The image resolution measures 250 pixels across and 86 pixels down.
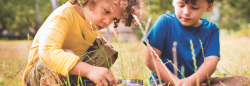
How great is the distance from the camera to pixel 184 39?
5.32ft

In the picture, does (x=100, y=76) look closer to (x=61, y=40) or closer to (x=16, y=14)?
(x=61, y=40)

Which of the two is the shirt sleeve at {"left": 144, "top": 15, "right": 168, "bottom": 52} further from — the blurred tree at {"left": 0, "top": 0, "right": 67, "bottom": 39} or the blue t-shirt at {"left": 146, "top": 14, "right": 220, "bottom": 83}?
the blurred tree at {"left": 0, "top": 0, "right": 67, "bottom": 39}

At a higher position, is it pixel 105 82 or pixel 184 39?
pixel 184 39

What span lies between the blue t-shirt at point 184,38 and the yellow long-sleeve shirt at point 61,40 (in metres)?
0.59

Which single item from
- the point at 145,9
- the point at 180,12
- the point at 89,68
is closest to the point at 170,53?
the point at 180,12

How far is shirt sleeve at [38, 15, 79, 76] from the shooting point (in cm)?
106

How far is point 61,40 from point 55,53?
0.45 feet

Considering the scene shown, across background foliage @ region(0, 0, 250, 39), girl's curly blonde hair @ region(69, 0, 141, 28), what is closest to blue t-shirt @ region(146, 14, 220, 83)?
girl's curly blonde hair @ region(69, 0, 141, 28)

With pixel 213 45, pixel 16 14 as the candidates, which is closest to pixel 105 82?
pixel 213 45

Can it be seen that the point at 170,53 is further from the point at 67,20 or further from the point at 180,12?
the point at 67,20

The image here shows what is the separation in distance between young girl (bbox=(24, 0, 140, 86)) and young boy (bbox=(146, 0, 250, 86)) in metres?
0.30

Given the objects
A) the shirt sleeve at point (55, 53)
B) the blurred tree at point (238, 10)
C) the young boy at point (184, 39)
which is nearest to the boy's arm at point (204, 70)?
the young boy at point (184, 39)

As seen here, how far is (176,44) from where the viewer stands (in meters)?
1.62

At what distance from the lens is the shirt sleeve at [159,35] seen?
5.08ft
